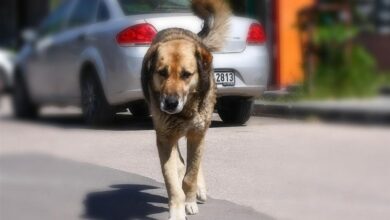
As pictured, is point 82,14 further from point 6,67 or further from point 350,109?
point 350,109

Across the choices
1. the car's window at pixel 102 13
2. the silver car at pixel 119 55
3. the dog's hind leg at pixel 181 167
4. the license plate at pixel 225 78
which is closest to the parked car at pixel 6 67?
the silver car at pixel 119 55

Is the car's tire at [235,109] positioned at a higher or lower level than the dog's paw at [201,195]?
higher

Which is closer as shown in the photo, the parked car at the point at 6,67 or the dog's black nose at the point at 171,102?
the dog's black nose at the point at 171,102

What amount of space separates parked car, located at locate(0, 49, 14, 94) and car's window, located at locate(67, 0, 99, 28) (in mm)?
935

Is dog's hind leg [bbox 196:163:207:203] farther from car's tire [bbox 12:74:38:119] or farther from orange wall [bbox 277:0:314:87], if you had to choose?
car's tire [bbox 12:74:38:119]

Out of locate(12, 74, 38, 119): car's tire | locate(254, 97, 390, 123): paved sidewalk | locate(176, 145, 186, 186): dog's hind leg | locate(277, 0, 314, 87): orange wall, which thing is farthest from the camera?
locate(12, 74, 38, 119): car's tire

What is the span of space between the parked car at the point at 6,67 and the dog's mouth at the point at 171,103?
161cm

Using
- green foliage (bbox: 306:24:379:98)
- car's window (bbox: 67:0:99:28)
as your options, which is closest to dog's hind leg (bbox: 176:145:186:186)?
car's window (bbox: 67:0:99:28)

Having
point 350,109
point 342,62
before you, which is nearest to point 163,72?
point 342,62

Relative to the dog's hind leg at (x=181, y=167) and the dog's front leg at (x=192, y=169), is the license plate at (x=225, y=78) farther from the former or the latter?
the dog's hind leg at (x=181, y=167)

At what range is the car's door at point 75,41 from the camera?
12.3ft

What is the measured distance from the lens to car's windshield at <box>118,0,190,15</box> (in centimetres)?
325

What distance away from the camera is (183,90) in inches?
131

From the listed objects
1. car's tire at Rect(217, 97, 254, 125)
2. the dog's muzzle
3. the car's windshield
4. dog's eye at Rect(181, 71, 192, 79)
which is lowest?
car's tire at Rect(217, 97, 254, 125)
